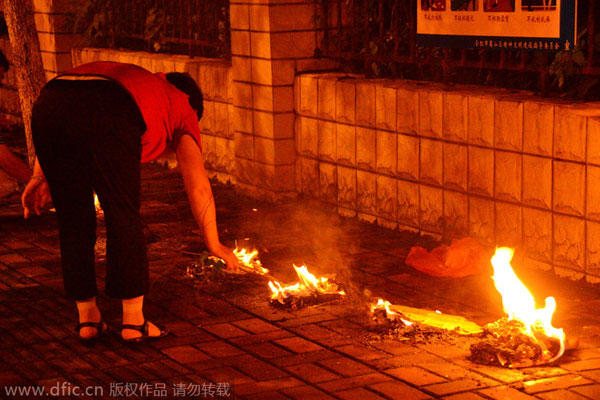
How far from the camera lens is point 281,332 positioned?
6.34 m

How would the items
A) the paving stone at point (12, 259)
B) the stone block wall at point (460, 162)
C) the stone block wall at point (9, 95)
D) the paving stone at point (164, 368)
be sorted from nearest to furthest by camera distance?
the paving stone at point (164, 368)
the stone block wall at point (460, 162)
the paving stone at point (12, 259)
the stone block wall at point (9, 95)

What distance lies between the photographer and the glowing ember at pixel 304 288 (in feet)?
22.7

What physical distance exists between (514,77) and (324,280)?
2570 millimetres

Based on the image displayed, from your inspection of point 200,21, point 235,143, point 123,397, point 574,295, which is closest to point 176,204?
point 235,143

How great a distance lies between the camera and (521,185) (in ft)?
25.6

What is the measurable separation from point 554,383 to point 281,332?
1.72 metres

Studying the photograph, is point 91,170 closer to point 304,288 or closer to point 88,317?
point 88,317

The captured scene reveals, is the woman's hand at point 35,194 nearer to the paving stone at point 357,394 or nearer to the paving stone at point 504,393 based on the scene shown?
the paving stone at point 357,394

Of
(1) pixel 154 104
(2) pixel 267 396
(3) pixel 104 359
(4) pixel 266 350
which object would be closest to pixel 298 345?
(4) pixel 266 350

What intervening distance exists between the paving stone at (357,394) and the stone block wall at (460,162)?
2597 mm

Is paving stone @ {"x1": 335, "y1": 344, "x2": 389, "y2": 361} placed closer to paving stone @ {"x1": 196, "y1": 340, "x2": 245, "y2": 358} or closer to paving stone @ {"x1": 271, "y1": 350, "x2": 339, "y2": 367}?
paving stone @ {"x1": 271, "y1": 350, "x2": 339, "y2": 367}

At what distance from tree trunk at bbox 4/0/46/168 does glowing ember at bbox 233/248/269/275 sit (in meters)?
4.12

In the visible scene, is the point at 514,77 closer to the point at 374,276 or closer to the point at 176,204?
the point at 374,276

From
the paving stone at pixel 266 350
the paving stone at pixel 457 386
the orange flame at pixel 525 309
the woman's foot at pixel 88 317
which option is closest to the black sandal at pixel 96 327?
the woman's foot at pixel 88 317
